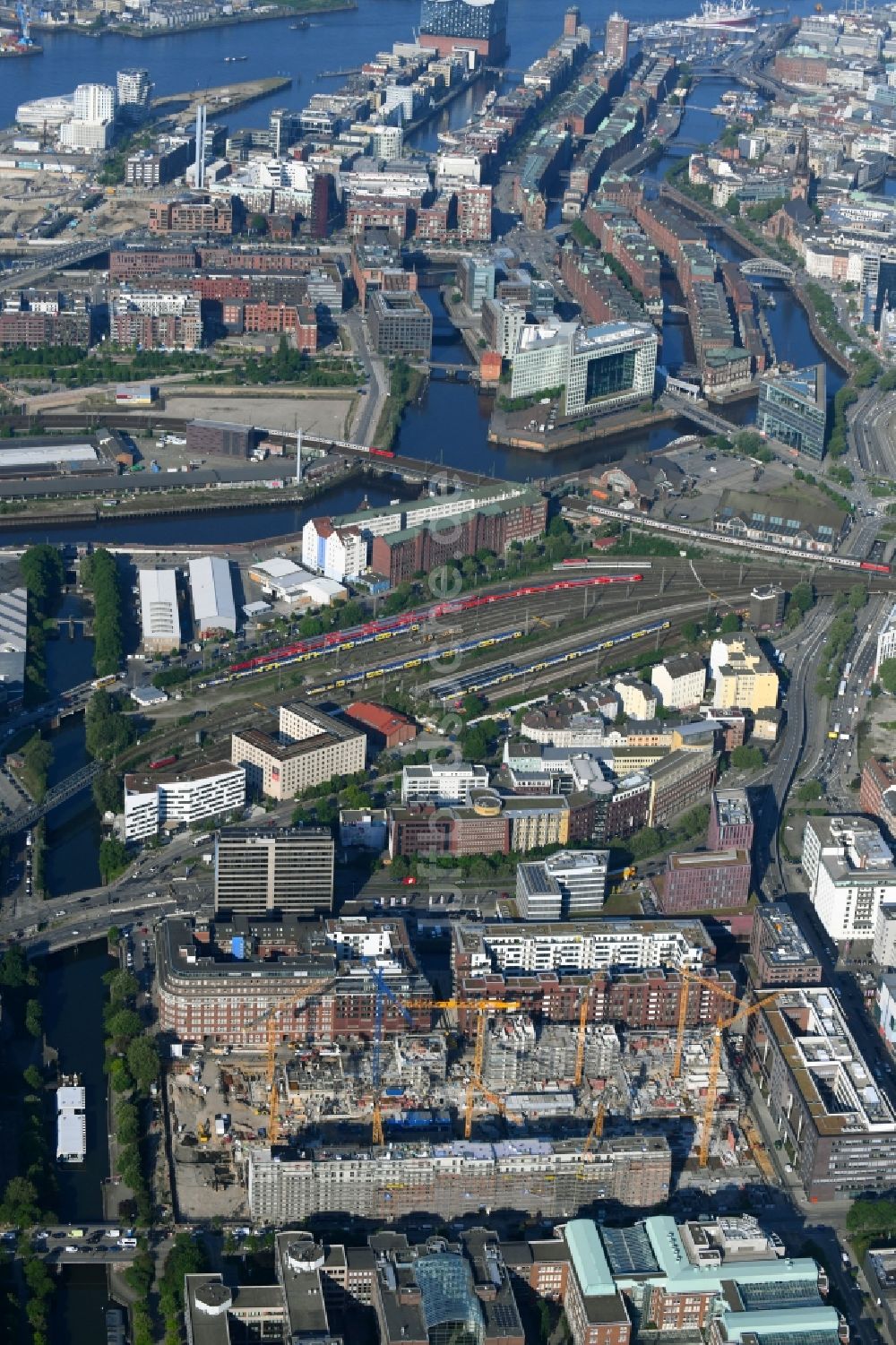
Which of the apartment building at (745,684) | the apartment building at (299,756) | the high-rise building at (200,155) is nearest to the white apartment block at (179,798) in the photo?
the apartment building at (299,756)

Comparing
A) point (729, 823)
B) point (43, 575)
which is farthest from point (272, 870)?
point (43, 575)

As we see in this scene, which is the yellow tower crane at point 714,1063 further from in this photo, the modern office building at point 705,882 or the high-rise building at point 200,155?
the high-rise building at point 200,155

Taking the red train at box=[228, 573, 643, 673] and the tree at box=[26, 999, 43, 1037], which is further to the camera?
the red train at box=[228, 573, 643, 673]

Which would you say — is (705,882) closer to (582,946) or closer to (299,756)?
(582,946)

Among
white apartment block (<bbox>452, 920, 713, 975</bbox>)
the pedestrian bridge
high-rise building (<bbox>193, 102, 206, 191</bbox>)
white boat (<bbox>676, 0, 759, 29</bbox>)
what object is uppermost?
white apartment block (<bbox>452, 920, 713, 975</bbox>)

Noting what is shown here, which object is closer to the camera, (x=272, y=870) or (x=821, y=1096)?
(x=821, y=1096)

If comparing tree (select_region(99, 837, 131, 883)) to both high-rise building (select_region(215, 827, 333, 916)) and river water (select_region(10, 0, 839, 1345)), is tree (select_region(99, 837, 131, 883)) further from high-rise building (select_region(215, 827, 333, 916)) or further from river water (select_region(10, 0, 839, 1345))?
high-rise building (select_region(215, 827, 333, 916))

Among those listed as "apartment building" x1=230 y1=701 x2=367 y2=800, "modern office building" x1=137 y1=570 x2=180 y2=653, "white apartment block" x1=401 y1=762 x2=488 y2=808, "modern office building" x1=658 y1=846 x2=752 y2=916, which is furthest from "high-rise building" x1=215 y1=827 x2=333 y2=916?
"modern office building" x1=137 y1=570 x2=180 y2=653
